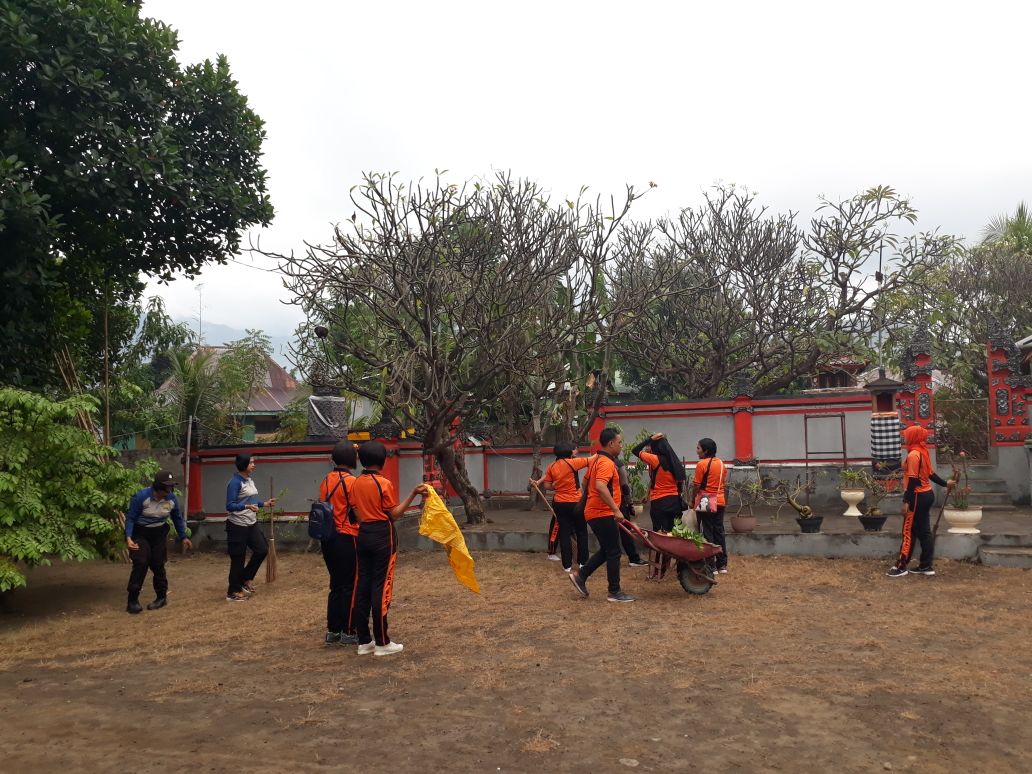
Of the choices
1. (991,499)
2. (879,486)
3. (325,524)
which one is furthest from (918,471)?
(325,524)

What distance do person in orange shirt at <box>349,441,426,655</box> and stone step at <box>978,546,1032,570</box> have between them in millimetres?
6788

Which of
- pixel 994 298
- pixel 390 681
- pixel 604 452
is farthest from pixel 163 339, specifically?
pixel 994 298

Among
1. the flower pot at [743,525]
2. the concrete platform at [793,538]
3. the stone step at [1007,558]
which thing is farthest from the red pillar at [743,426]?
the stone step at [1007,558]

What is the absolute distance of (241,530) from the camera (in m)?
9.14

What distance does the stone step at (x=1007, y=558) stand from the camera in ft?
30.2

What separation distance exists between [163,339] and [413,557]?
8.68 metres

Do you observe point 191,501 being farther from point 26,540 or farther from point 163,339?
point 26,540

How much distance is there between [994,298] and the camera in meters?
22.7

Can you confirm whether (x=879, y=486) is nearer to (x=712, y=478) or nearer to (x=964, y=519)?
(x=964, y=519)

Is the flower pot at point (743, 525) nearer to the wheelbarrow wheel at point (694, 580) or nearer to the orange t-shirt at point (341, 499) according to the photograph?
the wheelbarrow wheel at point (694, 580)

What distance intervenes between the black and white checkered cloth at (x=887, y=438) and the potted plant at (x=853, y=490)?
37.6 inches

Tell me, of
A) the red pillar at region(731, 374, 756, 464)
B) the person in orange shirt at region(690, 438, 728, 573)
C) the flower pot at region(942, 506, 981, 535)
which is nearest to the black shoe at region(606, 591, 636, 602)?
the person in orange shirt at region(690, 438, 728, 573)

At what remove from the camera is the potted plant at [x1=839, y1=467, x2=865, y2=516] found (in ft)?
40.8

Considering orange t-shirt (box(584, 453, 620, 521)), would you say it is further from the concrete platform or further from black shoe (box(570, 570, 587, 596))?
the concrete platform
